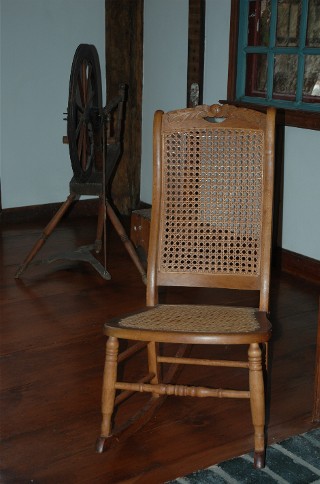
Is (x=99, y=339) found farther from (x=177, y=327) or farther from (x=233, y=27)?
(x=233, y=27)

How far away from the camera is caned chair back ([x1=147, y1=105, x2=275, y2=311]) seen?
91.4 inches

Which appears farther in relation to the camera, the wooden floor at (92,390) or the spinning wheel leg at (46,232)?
the spinning wheel leg at (46,232)

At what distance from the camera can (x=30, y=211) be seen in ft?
16.2

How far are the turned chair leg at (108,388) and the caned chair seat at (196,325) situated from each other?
2.1 inches

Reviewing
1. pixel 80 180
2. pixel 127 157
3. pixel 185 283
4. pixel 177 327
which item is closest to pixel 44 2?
pixel 127 157

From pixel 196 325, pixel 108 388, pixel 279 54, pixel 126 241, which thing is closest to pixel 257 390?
pixel 196 325

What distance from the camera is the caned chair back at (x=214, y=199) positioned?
2.32 metres

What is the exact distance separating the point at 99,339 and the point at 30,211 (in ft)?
6.91

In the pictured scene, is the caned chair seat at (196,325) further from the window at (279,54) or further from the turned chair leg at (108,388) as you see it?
the window at (279,54)

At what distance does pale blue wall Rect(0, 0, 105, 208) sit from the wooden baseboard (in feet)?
5.75

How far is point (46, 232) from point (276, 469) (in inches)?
77.2

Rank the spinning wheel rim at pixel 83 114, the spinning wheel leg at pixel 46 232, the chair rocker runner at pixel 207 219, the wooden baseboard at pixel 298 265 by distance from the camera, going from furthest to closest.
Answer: the wooden baseboard at pixel 298 265
the spinning wheel leg at pixel 46 232
the spinning wheel rim at pixel 83 114
the chair rocker runner at pixel 207 219

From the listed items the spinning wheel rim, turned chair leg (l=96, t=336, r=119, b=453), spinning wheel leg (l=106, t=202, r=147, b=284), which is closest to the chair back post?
turned chair leg (l=96, t=336, r=119, b=453)

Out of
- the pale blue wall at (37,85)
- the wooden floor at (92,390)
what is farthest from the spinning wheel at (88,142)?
the pale blue wall at (37,85)
